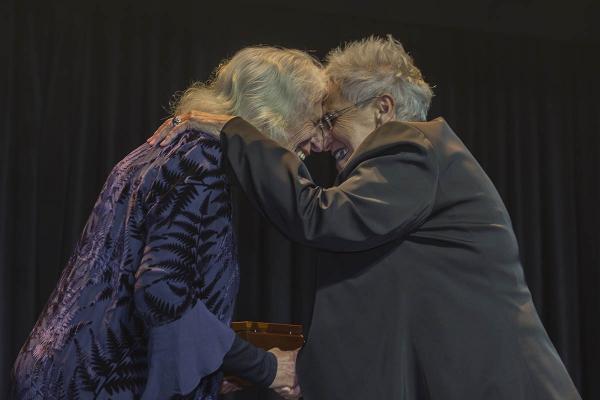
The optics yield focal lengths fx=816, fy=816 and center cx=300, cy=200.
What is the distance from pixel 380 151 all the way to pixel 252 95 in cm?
33

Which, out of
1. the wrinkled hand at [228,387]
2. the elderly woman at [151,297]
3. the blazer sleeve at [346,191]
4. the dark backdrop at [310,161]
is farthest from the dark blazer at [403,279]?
the dark backdrop at [310,161]

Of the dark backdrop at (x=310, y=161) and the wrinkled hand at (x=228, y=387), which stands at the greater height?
the dark backdrop at (x=310, y=161)

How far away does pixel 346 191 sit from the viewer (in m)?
1.66

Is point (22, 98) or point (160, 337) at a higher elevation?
point (22, 98)

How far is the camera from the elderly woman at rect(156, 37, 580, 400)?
1639 millimetres

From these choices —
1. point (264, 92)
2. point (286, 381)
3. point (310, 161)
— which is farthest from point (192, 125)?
point (310, 161)

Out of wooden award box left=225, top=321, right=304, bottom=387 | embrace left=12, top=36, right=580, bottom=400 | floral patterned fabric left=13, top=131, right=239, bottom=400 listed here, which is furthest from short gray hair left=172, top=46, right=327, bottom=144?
wooden award box left=225, top=321, right=304, bottom=387

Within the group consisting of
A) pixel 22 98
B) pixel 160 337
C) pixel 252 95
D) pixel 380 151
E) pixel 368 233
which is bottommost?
pixel 160 337

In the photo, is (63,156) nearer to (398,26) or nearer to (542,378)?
(398,26)

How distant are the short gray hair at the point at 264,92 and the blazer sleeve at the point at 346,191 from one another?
12cm

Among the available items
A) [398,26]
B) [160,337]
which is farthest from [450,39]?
[160,337]

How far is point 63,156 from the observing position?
354 cm

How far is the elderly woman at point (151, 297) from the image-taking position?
1564mm

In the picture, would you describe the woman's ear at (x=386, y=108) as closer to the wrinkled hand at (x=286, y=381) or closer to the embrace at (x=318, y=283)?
the embrace at (x=318, y=283)
